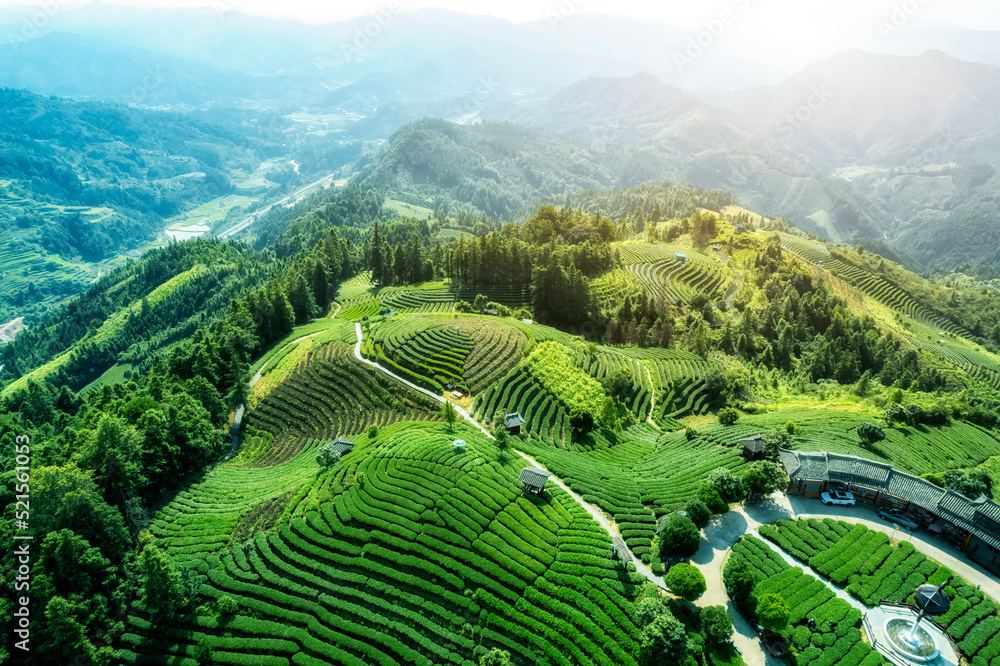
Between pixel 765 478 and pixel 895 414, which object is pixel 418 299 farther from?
pixel 895 414

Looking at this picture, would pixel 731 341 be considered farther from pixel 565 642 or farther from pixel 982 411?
pixel 565 642

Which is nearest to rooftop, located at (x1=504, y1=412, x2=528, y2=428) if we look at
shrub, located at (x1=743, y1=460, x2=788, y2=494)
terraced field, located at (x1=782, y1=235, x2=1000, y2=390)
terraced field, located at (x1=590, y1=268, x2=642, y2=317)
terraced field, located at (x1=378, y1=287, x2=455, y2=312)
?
shrub, located at (x1=743, y1=460, x2=788, y2=494)

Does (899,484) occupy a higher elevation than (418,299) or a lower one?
higher

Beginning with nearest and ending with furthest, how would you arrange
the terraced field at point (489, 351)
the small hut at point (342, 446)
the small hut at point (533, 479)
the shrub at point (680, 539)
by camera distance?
the shrub at point (680, 539), the small hut at point (533, 479), the small hut at point (342, 446), the terraced field at point (489, 351)

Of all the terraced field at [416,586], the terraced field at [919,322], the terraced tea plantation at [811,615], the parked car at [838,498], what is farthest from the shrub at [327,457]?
the terraced field at [919,322]

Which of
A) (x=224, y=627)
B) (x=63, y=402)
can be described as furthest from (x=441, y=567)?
(x=63, y=402)

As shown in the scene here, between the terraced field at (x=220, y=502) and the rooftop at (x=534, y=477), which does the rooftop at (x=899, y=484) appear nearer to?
the rooftop at (x=534, y=477)

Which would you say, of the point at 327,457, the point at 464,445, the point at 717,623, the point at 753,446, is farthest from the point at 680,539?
the point at 327,457
